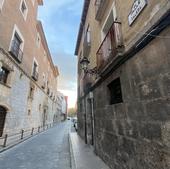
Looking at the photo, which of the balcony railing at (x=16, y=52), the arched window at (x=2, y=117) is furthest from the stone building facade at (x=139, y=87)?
the balcony railing at (x=16, y=52)

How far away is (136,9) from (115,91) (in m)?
2.45

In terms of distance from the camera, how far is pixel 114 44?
13.7 ft

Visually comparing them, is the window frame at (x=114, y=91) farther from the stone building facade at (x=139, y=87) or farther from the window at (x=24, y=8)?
the window at (x=24, y=8)

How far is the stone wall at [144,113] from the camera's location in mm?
2311

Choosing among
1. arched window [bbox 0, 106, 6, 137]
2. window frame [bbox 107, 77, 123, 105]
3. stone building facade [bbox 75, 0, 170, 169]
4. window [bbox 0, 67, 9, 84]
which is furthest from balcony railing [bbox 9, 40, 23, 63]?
window frame [bbox 107, 77, 123, 105]

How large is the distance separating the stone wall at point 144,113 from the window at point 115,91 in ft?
1.02

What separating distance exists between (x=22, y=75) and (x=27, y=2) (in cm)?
721

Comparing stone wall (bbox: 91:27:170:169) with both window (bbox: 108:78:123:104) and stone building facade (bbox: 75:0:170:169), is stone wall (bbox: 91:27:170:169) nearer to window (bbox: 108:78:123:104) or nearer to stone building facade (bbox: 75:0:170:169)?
stone building facade (bbox: 75:0:170:169)

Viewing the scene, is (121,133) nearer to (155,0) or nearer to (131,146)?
(131,146)

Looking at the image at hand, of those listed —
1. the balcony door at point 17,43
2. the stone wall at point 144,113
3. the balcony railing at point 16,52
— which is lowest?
the stone wall at point 144,113

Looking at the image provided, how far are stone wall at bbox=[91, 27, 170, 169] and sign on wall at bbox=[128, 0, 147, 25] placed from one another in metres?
0.97

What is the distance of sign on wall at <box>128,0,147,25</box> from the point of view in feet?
9.96

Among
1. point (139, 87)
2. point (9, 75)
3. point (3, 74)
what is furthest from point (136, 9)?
point (9, 75)

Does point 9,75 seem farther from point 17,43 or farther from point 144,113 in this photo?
point 144,113
